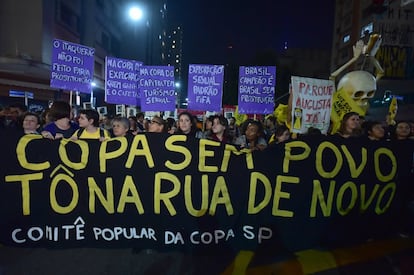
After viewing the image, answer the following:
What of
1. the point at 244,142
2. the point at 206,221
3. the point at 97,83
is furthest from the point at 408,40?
the point at 206,221

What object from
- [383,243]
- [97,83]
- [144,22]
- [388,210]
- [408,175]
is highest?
[144,22]

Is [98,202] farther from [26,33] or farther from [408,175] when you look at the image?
[26,33]

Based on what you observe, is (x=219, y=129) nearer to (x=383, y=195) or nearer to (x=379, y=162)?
(x=379, y=162)

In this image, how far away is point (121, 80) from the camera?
32.6ft

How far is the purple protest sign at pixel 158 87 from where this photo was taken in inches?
395

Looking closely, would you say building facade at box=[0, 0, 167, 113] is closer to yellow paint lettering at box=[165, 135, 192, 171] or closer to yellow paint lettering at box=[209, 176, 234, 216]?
yellow paint lettering at box=[165, 135, 192, 171]

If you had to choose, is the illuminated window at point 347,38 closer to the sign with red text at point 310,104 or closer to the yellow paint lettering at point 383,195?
the sign with red text at point 310,104

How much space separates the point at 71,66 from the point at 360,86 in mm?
6306

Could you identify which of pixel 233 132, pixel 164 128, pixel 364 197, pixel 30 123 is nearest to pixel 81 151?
pixel 30 123

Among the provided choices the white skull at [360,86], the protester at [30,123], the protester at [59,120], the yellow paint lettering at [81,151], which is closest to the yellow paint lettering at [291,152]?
the yellow paint lettering at [81,151]

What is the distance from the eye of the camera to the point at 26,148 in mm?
4375

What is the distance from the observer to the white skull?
8.94 metres

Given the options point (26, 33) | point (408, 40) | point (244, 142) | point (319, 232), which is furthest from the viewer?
point (408, 40)

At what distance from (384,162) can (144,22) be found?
56.5 meters
